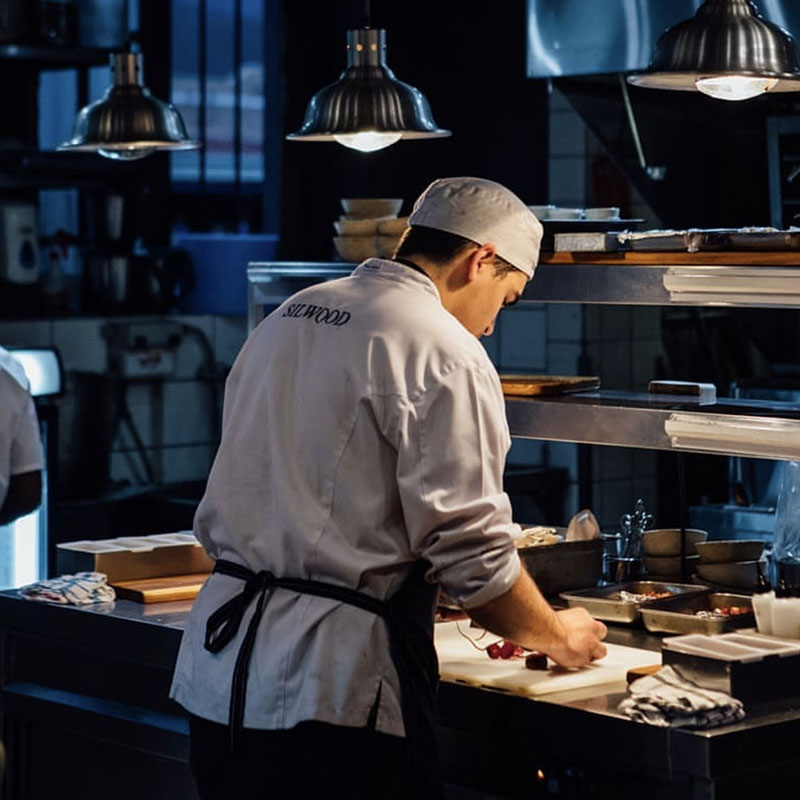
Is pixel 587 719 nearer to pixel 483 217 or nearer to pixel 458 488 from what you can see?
pixel 458 488

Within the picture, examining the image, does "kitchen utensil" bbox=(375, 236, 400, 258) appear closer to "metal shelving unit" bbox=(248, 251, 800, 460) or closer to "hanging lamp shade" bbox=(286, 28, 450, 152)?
"hanging lamp shade" bbox=(286, 28, 450, 152)

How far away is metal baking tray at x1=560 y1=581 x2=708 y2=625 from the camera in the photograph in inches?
132

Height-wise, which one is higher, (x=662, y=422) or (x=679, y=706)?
(x=662, y=422)

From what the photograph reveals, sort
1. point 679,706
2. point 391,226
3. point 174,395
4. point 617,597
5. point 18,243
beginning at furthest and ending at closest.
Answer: point 174,395
point 18,243
point 391,226
point 617,597
point 679,706

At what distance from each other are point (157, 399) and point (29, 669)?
282 cm

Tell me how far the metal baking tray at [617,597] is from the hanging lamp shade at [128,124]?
168cm

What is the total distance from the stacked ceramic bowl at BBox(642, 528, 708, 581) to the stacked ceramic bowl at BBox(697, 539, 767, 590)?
0.08 m

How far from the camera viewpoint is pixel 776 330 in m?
5.89

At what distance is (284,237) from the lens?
21.7 feet

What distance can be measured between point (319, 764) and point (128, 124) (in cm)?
215

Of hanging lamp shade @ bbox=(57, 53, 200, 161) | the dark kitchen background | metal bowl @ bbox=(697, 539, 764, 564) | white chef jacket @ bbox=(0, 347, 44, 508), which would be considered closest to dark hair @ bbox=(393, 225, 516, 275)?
metal bowl @ bbox=(697, 539, 764, 564)

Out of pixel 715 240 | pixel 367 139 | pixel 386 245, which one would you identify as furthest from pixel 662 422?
pixel 386 245

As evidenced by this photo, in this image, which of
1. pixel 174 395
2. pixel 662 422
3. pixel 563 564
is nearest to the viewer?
pixel 662 422

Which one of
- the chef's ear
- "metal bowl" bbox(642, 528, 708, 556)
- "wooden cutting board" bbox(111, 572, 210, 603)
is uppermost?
the chef's ear
